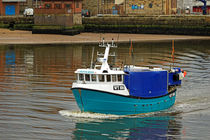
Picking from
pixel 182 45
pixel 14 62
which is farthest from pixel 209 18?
pixel 14 62

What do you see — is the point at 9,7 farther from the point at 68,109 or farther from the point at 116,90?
the point at 116,90

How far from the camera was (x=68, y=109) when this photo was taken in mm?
29438

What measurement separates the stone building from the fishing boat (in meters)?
59.2

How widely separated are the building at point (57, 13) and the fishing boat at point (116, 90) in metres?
47.8

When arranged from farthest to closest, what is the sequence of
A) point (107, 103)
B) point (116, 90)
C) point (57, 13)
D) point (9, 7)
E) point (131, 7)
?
point (9, 7), point (131, 7), point (57, 13), point (116, 90), point (107, 103)

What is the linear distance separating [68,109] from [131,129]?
4856 millimetres

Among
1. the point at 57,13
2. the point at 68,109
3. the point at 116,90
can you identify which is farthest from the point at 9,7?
the point at 116,90

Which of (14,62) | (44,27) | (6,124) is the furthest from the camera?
(44,27)

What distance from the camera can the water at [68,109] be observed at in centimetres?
2522

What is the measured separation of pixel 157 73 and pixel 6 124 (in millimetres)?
8685

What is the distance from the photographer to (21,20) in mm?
82812

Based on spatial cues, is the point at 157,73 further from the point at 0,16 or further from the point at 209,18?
the point at 0,16

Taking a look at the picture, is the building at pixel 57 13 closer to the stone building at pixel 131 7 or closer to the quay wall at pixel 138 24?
the quay wall at pixel 138 24

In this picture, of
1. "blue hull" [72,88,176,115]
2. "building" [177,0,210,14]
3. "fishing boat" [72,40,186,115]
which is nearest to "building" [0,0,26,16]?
"building" [177,0,210,14]
